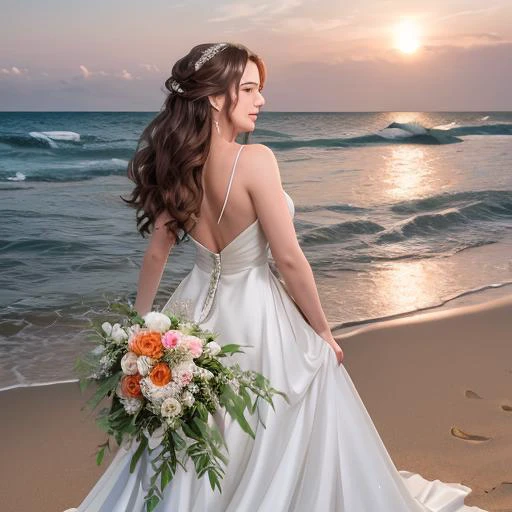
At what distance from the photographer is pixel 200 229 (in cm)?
281

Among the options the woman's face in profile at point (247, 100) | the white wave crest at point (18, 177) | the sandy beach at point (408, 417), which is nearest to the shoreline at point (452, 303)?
the sandy beach at point (408, 417)

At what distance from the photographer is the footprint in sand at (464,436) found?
13.3 feet

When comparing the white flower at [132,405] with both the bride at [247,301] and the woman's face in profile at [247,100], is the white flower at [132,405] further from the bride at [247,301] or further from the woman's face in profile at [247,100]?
the woman's face in profile at [247,100]

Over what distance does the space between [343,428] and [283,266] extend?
0.64 m

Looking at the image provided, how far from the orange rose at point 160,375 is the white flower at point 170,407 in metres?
0.05

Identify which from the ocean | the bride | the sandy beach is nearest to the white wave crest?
the ocean

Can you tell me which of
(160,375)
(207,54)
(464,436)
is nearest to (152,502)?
(160,375)

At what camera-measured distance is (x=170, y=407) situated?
219cm

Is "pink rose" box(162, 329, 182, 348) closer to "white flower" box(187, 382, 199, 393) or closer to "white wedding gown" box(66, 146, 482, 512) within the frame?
"white flower" box(187, 382, 199, 393)

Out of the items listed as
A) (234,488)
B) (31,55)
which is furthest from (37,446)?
(31,55)

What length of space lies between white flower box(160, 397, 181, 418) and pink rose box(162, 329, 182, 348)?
15cm

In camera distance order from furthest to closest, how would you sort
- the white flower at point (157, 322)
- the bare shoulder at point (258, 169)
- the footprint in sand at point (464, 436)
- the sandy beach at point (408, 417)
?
the footprint in sand at point (464, 436), the sandy beach at point (408, 417), the bare shoulder at point (258, 169), the white flower at point (157, 322)

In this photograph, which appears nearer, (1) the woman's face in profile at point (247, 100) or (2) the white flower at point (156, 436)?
(2) the white flower at point (156, 436)

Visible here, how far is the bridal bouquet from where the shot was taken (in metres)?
2.20
